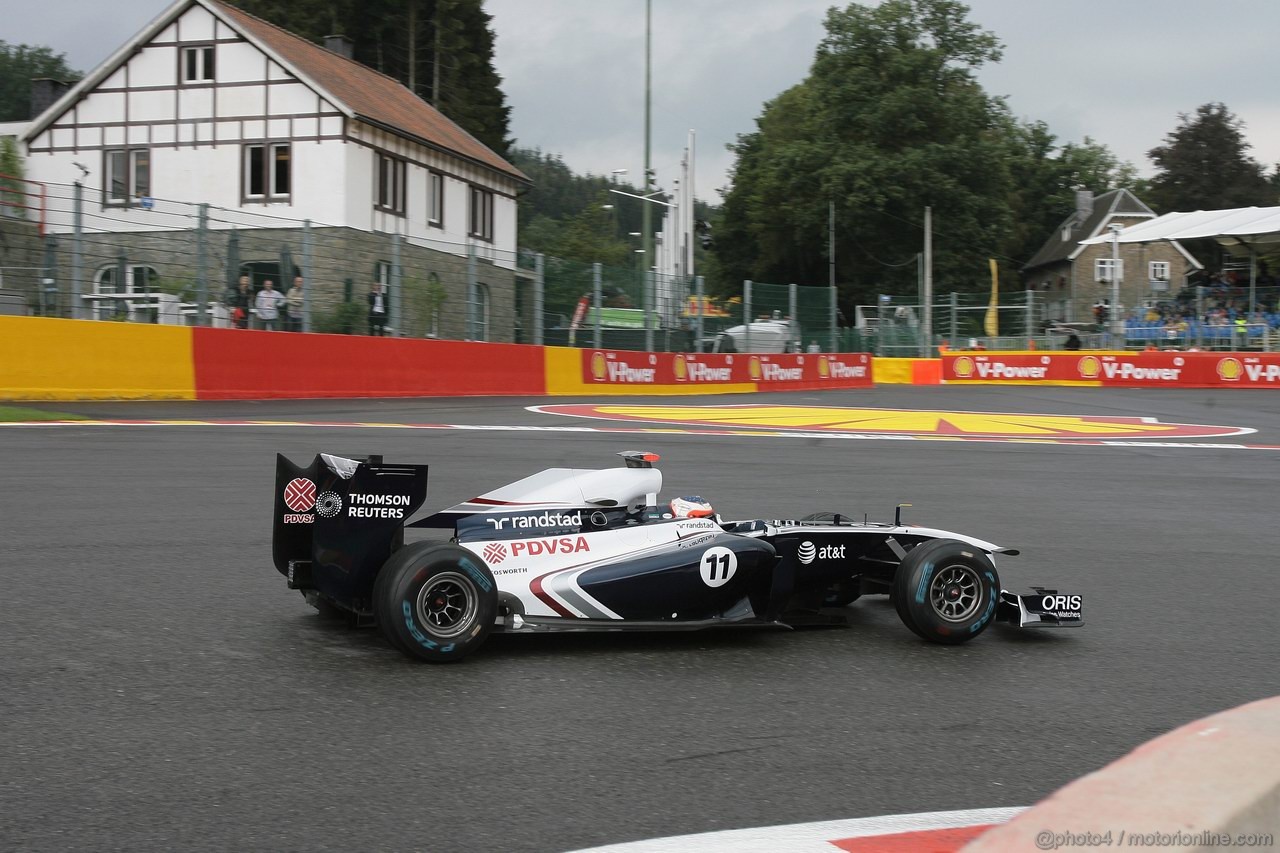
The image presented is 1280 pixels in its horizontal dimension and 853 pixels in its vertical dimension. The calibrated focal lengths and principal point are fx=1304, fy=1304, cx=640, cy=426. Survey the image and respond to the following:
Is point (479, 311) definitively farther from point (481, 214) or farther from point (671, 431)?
point (481, 214)

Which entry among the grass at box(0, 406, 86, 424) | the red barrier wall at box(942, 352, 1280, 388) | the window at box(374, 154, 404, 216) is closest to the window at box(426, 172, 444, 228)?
the window at box(374, 154, 404, 216)

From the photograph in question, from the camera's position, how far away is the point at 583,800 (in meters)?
3.09

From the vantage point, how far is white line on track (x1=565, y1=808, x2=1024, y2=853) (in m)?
2.78

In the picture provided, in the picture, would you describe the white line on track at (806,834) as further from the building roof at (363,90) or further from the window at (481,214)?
the window at (481,214)

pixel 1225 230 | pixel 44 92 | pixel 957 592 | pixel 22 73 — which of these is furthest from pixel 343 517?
pixel 22 73

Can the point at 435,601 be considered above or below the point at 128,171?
below

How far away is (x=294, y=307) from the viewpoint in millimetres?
18391

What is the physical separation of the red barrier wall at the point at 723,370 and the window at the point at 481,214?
12.8m

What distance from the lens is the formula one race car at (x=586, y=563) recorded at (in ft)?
13.9

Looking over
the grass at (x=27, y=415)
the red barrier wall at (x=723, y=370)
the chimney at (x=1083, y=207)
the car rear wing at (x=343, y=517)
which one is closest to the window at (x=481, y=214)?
the red barrier wall at (x=723, y=370)

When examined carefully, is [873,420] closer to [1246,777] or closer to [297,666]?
[297,666]

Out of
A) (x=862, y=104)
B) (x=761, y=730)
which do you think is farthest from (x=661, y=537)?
(x=862, y=104)

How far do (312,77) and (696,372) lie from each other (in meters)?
12.2

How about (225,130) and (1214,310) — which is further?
(1214,310)
